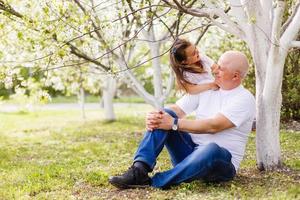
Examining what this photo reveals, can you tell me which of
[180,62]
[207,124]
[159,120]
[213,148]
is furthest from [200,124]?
[180,62]

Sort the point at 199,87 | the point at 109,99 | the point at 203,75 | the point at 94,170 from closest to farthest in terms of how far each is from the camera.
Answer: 1. the point at 199,87
2. the point at 203,75
3. the point at 94,170
4. the point at 109,99

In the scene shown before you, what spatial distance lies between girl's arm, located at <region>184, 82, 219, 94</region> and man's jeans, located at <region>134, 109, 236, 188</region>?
0.38 meters

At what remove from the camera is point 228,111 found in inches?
241

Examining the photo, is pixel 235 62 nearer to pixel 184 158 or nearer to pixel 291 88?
pixel 184 158

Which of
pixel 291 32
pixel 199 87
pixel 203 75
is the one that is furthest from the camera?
pixel 291 32

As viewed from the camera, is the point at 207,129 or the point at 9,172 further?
the point at 9,172

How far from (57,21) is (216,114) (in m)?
2.94

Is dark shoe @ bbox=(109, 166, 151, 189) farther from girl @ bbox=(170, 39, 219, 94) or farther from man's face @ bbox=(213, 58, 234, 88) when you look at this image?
man's face @ bbox=(213, 58, 234, 88)

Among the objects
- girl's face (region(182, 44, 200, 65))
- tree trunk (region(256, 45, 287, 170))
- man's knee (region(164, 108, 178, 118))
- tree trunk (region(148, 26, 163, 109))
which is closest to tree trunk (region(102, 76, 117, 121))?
tree trunk (region(148, 26, 163, 109))

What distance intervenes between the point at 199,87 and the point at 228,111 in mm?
542

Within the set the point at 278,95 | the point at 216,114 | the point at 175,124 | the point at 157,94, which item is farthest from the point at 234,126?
the point at 157,94

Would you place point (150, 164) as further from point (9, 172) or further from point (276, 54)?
point (9, 172)

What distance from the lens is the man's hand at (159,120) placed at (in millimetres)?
6070

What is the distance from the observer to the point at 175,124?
613 centimetres
